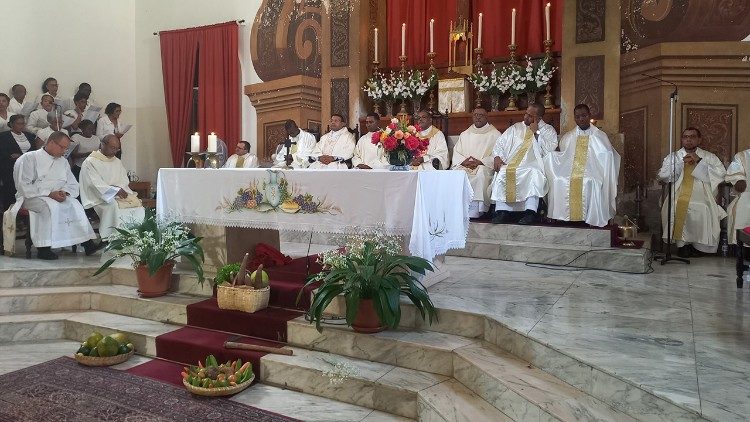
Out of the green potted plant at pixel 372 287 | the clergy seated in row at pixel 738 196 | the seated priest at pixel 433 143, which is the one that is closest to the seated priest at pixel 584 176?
the clergy seated in row at pixel 738 196

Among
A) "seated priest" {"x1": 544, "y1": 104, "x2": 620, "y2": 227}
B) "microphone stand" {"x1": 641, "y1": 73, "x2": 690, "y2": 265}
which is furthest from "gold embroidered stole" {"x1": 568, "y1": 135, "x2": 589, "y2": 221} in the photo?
"microphone stand" {"x1": 641, "y1": 73, "x2": 690, "y2": 265}

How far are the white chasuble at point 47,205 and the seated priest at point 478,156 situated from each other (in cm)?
420

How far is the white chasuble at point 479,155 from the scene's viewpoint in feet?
22.3

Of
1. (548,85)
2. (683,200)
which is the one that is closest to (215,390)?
(683,200)

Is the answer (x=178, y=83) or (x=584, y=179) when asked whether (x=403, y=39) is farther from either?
(x=178, y=83)

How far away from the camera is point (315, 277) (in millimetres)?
3994

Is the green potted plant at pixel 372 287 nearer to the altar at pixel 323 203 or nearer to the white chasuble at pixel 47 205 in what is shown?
the altar at pixel 323 203

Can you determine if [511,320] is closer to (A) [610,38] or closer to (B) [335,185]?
(B) [335,185]

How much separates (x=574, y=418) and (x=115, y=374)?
297 centimetres

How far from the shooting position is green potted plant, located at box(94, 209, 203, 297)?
4852mm

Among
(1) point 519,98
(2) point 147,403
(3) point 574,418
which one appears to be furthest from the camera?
(1) point 519,98

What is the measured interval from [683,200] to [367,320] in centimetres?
418

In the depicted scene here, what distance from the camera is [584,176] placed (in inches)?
241

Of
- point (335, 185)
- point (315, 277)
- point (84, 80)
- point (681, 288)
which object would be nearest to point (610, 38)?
point (681, 288)
